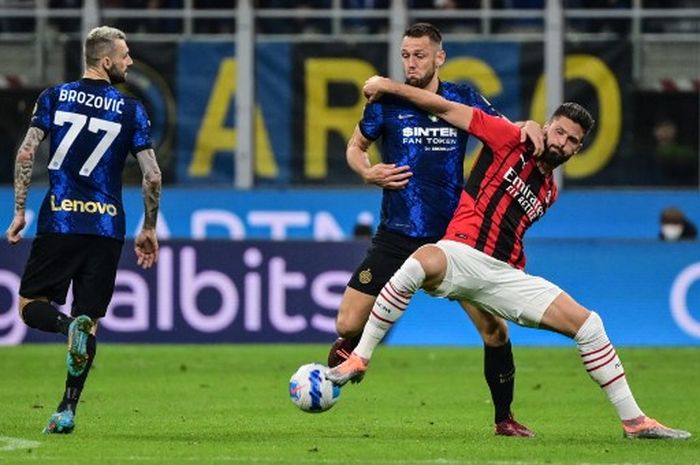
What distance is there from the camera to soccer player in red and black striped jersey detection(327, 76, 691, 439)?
32.2ft

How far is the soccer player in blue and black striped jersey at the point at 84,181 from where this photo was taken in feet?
34.0

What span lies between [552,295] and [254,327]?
9.08 meters

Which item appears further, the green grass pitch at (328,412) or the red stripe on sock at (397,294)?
the red stripe on sock at (397,294)

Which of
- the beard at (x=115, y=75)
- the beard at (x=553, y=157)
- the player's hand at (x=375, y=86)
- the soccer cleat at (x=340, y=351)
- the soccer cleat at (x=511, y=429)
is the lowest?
the soccer cleat at (x=511, y=429)

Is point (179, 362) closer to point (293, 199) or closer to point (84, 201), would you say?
point (293, 199)

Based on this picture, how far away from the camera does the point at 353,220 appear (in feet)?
70.8

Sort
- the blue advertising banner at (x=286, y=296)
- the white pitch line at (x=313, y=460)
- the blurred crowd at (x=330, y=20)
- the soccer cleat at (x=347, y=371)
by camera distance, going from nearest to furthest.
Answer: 1. the white pitch line at (x=313, y=460)
2. the soccer cleat at (x=347, y=371)
3. the blue advertising banner at (x=286, y=296)
4. the blurred crowd at (x=330, y=20)

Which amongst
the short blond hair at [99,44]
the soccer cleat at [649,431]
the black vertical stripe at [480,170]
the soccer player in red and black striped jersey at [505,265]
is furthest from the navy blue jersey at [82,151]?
the soccer cleat at [649,431]

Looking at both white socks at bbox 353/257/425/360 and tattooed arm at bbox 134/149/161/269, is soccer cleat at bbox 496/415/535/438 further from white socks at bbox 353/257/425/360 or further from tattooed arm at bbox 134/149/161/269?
tattooed arm at bbox 134/149/161/269

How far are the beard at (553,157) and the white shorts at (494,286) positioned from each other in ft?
1.95

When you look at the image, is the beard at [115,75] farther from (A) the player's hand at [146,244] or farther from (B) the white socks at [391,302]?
(B) the white socks at [391,302]

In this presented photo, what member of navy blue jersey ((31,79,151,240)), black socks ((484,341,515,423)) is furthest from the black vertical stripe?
navy blue jersey ((31,79,151,240))

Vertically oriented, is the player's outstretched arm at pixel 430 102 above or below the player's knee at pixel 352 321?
above

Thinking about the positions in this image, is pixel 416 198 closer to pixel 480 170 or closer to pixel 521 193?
pixel 480 170
